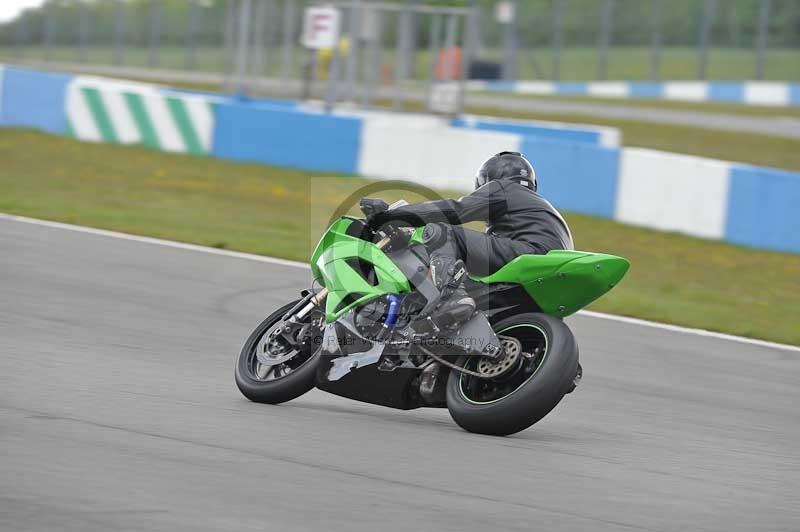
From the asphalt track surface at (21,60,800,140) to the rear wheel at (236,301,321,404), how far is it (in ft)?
48.7

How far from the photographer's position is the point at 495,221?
246 inches

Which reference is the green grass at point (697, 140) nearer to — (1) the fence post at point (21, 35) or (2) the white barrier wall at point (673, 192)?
(2) the white barrier wall at point (673, 192)

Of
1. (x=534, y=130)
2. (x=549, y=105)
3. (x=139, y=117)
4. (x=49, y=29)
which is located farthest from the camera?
(x=49, y=29)

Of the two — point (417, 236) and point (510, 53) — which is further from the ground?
point (510, 53)

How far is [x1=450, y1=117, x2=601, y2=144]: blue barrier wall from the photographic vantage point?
19.8 metres

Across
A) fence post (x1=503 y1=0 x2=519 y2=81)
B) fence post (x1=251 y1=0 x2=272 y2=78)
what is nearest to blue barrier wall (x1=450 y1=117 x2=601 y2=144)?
fence post (x1=251 y1=0 x2=272 y2=78)

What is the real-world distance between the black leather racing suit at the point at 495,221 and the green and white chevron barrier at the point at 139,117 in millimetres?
12969

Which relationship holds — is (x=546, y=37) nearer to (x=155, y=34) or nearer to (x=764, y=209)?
(x=155, y=34)

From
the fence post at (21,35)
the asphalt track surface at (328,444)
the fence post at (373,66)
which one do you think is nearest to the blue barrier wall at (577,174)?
the fence post at (373,66)

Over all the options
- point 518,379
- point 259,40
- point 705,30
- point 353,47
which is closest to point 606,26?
point 705,30

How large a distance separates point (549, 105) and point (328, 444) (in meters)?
28.7

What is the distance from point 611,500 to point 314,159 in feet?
44.2

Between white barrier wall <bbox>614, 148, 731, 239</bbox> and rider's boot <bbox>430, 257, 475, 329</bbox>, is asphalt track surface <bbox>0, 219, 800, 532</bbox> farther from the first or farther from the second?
white barrier wall <bbox>614, 148, 731, 239</bbox>

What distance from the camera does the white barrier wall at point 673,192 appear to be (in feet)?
46.4
